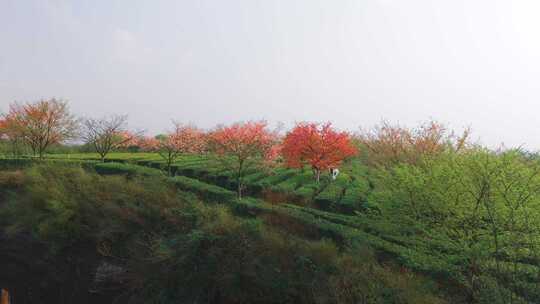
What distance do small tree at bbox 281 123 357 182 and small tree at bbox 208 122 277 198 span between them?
6.38 ft

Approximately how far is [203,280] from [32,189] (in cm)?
1186

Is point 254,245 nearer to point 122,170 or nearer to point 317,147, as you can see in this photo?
point 317,147

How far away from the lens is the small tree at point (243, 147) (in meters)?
20.3

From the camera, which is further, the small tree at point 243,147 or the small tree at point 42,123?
the small tree at point 42,123

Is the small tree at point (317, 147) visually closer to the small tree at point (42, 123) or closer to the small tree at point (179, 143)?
the small tree at point (179, 143)

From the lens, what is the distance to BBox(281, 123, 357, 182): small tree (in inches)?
904

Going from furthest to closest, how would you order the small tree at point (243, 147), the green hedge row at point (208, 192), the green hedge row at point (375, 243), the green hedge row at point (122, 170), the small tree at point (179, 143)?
1. the small tree at point (179, 143)
2. the green hedge row at point (122, 170)
3. the small tree at point (243, 147)
4. the green hedge row at point (208, 192)
5. the green hedge row at point (375, 243)

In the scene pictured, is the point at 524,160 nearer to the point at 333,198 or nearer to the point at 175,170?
the point at 333,198

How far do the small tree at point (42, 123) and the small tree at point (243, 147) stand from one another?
18265 mm

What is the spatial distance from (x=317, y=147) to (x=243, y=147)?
6.08 metres

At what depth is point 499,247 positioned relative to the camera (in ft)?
28.9

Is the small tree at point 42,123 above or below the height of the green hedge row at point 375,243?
above

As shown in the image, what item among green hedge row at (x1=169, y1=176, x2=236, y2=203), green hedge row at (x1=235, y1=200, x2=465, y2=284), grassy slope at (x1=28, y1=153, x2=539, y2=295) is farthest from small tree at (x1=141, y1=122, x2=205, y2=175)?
green hedge row at (x1=235, y1=200, x2=465, y2=284)

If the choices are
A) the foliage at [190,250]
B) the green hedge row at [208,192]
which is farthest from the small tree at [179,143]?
the foliage at [190,250]
